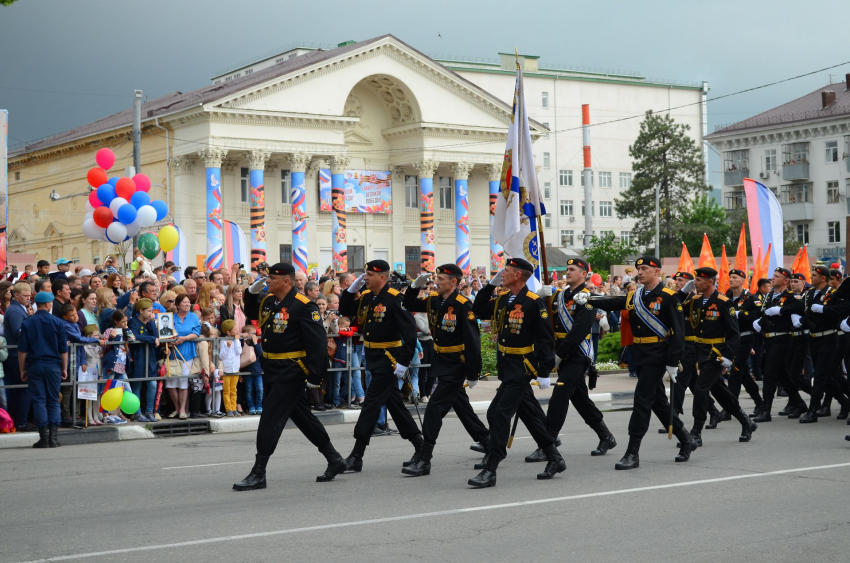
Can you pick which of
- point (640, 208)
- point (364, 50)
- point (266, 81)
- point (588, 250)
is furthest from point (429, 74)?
point (640, 208)

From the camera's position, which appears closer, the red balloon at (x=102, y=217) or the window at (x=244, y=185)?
the red balloon at (x=102, y=217)

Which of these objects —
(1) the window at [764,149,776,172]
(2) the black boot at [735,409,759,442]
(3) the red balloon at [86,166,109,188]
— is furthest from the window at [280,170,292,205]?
(2) the black boot at [735,409,759,442]

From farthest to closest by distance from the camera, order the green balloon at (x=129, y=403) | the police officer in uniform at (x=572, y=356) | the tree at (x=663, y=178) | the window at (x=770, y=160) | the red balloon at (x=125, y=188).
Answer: the window at (x=770, y=160) → the tree at (x=663, y=178) → the red balloon at (x=125, y=188) → the green balloon at (x=129, y=403) → the police officer in uniform at (x=572, y=356)

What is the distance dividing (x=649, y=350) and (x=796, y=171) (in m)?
68.0

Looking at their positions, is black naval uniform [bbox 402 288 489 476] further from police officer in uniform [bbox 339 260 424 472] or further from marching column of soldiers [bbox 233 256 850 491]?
police officer in uniform [bbox 339 260 424 472]

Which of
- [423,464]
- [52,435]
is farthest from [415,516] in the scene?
[52,435]

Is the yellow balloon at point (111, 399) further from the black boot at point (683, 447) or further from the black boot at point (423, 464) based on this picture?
the black boot at point (683, 447)

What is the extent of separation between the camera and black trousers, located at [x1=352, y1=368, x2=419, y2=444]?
10.4 m

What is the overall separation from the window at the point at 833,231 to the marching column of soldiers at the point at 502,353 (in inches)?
2580

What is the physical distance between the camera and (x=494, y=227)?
39.4 feet

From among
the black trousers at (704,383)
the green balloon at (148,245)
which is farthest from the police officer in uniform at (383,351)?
the green balloon at (148,245)

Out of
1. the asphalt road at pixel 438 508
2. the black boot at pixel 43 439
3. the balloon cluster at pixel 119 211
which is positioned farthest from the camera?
the balloon cluster at pixel 119 211

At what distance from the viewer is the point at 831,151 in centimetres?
7256

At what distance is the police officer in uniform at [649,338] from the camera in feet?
34.2
